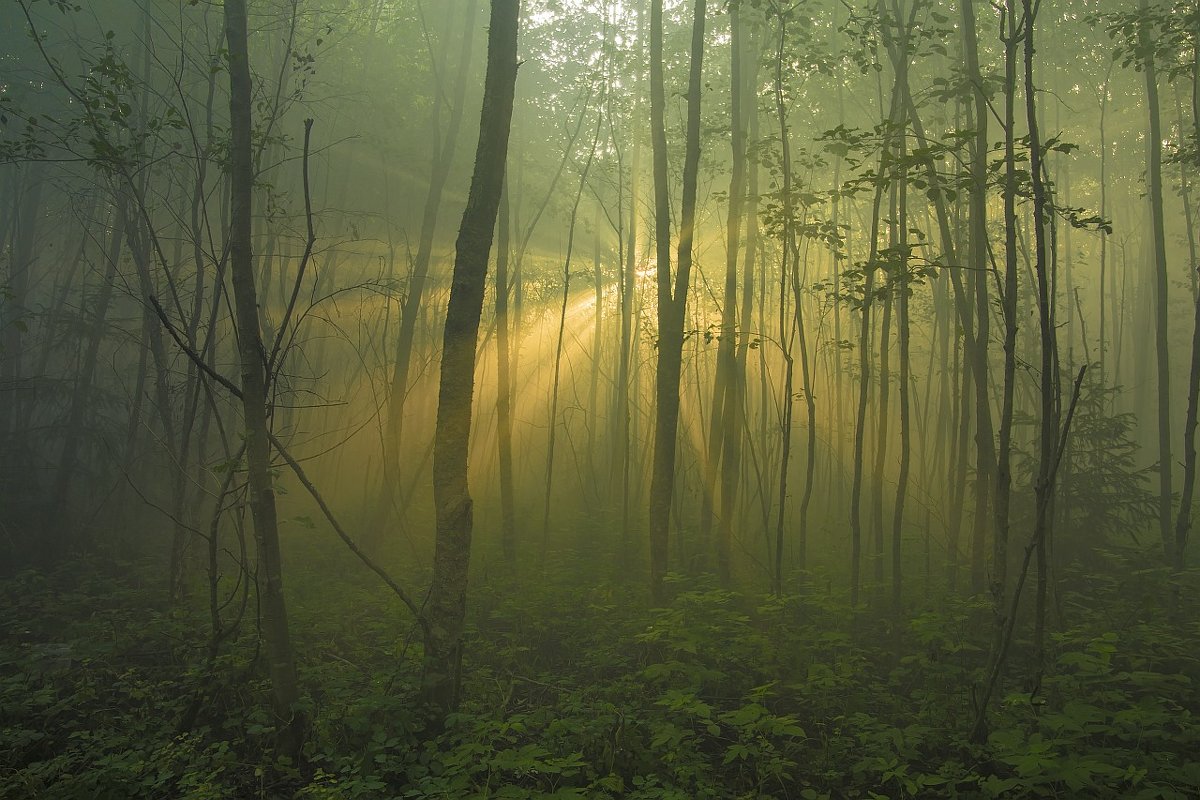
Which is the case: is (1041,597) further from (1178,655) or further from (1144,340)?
(1144,340)

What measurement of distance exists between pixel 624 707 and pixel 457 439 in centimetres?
226

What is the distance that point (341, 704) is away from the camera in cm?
497

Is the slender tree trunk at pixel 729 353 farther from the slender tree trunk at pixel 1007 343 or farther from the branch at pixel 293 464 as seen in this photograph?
the branch at pixel 293 464

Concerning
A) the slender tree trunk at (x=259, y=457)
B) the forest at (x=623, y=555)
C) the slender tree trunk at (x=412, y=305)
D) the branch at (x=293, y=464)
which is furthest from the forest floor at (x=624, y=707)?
the slender tree trunk at (x=412, y=305)

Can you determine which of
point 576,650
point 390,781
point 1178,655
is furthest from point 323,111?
point 1178,655

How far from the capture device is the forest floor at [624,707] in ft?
13.3

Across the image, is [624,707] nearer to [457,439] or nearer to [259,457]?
[457,439]

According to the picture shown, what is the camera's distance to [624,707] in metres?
5.11

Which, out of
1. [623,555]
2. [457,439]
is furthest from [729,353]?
[457,439]

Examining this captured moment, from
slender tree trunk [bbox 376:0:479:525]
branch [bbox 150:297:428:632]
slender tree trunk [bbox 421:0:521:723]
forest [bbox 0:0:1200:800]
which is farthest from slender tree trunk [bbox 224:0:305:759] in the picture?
slender tree trunk [bbox 376:0:479:525]

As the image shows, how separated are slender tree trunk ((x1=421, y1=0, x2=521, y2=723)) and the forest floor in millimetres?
336

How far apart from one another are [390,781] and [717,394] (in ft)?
20.1

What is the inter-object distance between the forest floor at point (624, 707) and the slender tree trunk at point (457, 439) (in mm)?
336

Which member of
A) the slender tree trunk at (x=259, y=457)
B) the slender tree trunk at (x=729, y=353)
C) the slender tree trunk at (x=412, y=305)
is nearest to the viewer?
the slender tree trunk at (x=259, y=457)
